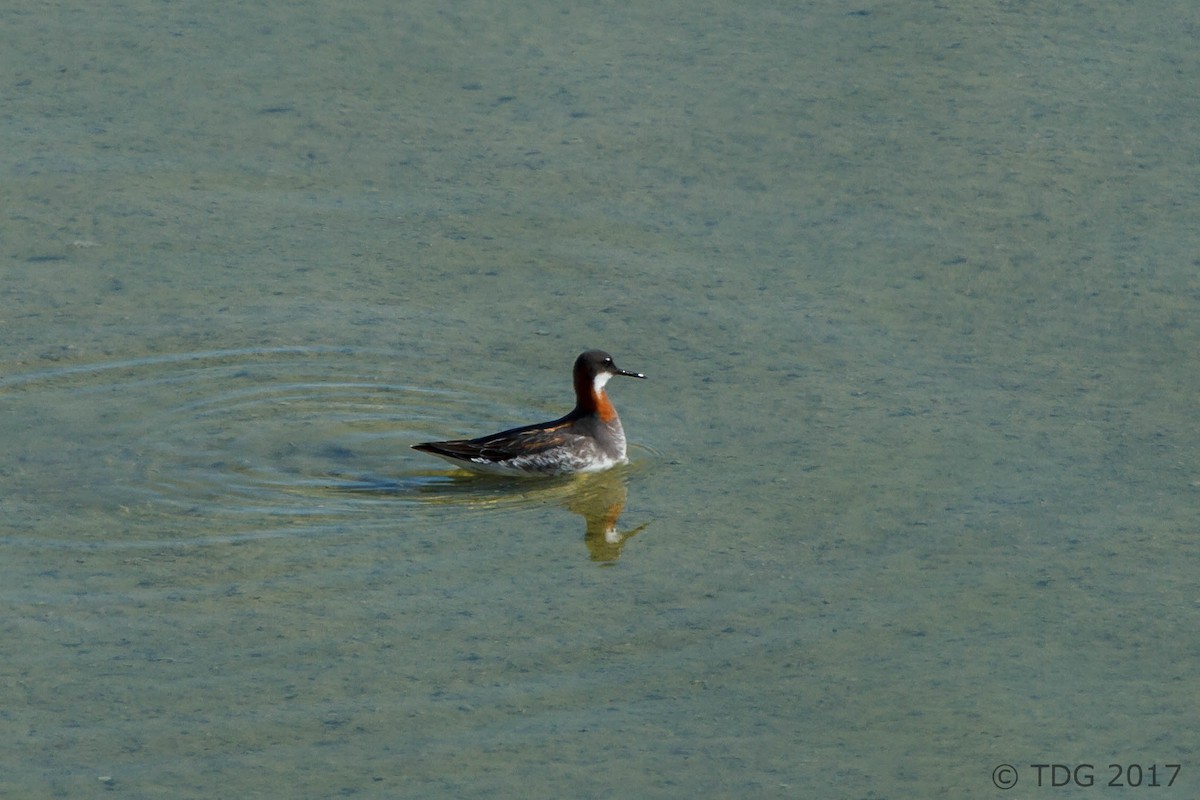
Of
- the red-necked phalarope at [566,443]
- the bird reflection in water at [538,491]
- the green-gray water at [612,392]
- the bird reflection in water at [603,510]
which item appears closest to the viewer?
the green-gray water at [612,392]

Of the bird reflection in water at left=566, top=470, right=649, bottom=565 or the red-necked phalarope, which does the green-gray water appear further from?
the red-necked phalarope

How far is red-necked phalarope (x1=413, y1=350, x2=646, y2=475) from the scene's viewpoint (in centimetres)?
1088

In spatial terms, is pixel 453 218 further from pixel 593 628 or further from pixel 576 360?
pixel 593 628

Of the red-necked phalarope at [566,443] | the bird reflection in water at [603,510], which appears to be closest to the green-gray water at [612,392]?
the bird reflection in water at [603,510]

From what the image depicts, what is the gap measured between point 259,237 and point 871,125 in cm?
397

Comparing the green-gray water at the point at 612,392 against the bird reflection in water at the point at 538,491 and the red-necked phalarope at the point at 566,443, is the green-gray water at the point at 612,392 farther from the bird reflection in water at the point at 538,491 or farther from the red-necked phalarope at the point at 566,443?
the red-necked phalarope at the point at 566,443

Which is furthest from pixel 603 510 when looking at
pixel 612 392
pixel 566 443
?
pixel 612 392

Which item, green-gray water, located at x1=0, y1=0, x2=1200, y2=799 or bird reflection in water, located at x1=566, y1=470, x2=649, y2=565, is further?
bird reflection in water, located at x1=566, y1=470, x2=649, y2=565

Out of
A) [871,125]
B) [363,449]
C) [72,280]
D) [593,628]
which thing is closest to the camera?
[593,628]

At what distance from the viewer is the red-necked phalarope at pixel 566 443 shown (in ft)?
35.7

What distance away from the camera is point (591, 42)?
1445 centimetres

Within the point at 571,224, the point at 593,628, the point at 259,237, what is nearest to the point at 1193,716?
the point at 593,628

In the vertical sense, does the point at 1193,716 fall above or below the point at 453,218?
below

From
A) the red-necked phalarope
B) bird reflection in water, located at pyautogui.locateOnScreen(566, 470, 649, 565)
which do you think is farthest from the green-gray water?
the red-necked phalarope
